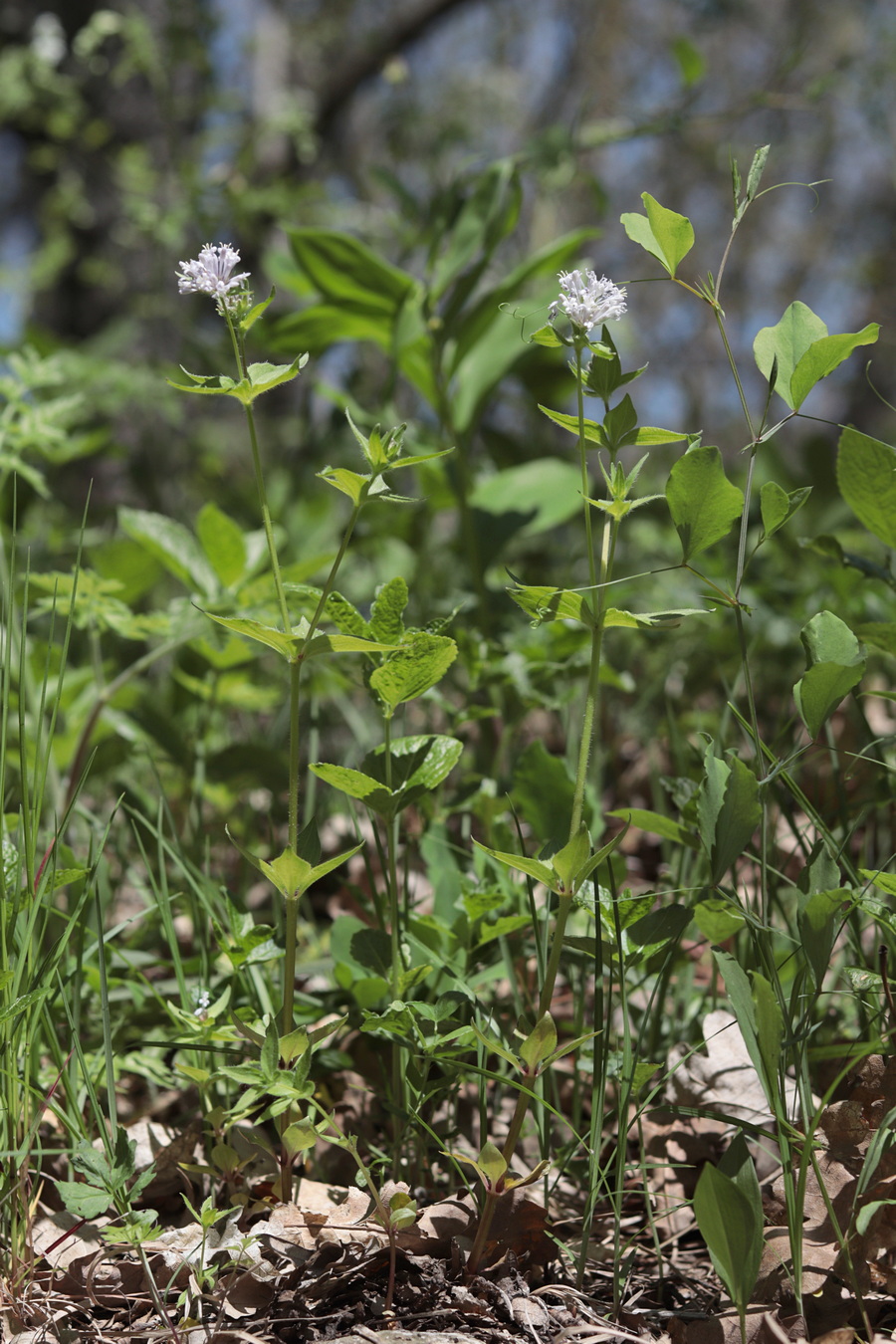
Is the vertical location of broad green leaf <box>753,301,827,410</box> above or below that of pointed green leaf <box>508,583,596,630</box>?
above

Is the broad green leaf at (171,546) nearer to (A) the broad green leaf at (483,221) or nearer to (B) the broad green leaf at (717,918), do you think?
(A) the broad green leaf at (483,221)

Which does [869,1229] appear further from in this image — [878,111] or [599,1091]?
[878,111]

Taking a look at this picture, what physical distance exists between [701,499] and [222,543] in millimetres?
670

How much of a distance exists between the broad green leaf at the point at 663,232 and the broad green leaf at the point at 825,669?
11.1 inches

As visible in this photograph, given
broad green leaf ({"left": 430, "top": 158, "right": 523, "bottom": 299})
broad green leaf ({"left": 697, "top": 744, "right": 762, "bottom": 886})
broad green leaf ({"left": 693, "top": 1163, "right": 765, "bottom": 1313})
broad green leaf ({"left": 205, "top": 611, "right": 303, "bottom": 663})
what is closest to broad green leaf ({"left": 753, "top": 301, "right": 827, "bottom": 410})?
broad green leaf ({"left": 697, "top": 744, "right": 762, "bottom": 886})

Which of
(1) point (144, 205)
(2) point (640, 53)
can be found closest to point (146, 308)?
(1) point (144, 205)

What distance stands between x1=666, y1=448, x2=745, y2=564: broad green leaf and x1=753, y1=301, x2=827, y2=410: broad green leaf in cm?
10

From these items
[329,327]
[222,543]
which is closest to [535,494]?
[329,327]

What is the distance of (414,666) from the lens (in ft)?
2.37

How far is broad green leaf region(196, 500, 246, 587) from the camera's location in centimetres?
117

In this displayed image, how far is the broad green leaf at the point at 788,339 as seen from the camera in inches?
28.5

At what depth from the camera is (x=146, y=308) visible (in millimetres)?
2760

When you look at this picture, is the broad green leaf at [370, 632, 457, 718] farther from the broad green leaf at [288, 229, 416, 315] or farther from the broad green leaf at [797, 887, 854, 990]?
the broad green leaf at [288, 229, 416, 315]

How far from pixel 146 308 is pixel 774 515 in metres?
2.52
